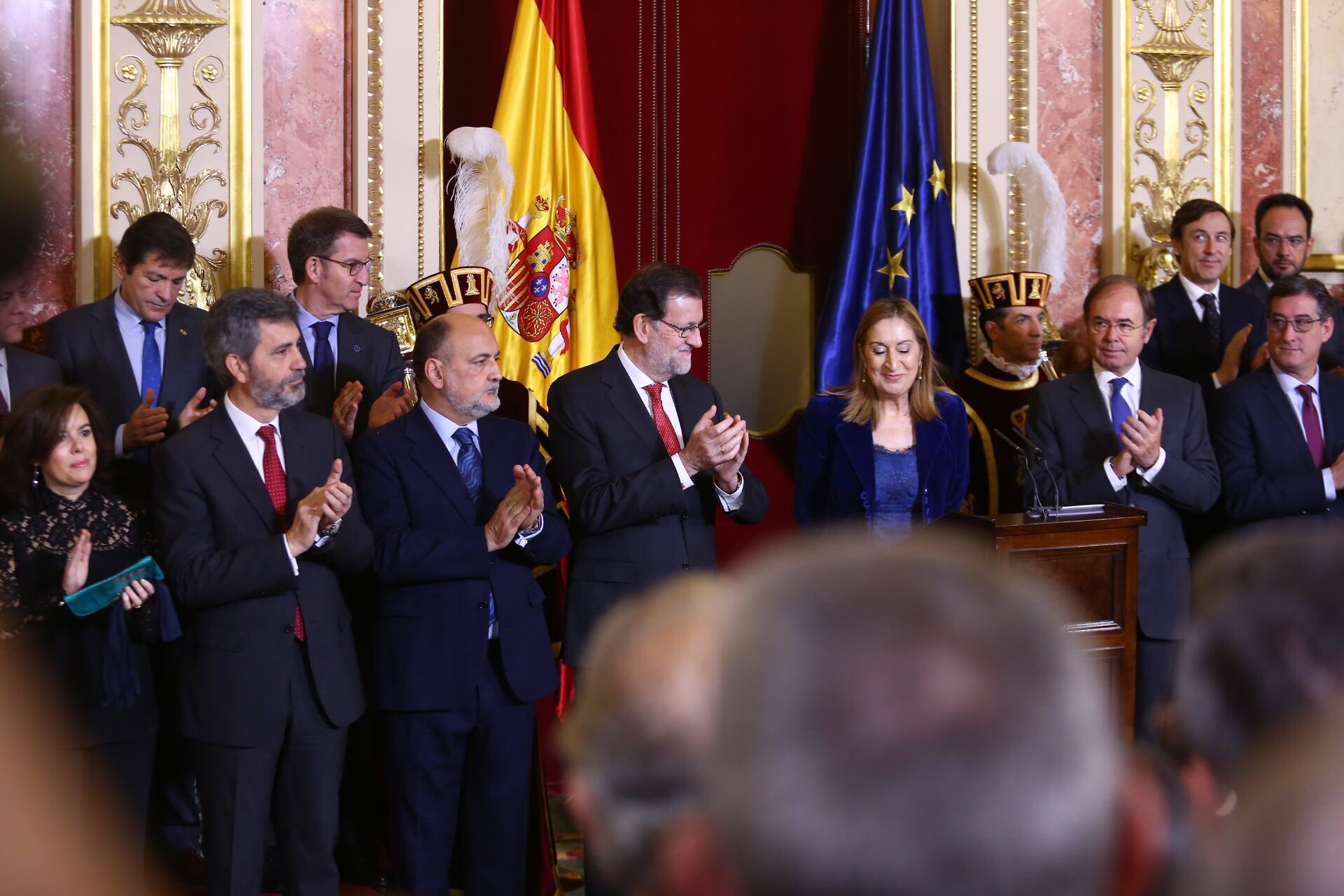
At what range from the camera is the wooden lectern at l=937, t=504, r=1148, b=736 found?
3.71m

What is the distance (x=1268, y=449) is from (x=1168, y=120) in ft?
6.03

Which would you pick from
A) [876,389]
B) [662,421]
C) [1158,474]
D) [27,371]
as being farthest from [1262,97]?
[27,371]

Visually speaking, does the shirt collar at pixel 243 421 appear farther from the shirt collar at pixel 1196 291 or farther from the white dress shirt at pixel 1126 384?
the shirt collar at pixel 1196 291

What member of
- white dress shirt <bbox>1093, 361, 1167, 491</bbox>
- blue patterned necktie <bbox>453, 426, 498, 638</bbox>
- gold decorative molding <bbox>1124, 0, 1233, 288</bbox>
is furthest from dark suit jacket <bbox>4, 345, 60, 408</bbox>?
gold decorative molding <bbox>1124, 0, 1233, 288</bbox>

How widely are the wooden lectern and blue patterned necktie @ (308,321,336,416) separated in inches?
76.8

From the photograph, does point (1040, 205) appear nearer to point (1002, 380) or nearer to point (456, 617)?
point (1002, 380)

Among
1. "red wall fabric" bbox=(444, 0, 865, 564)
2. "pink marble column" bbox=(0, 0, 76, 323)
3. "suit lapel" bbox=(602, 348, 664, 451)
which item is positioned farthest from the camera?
"red wall fabric" bbox=(444, 0, 865, 564)

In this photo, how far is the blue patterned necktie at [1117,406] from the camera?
14.3 feet

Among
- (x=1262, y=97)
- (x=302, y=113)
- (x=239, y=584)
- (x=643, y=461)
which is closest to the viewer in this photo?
(x=239, y=584)

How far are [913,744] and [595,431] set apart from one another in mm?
3276

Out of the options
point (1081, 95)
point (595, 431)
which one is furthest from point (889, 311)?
point (1081, 95)

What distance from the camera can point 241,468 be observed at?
3498 millimetres

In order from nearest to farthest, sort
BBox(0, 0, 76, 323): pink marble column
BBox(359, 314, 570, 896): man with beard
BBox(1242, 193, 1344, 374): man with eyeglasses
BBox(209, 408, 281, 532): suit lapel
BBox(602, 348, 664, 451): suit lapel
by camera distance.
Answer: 1. BBox(209, 408, 281, 532): suit lapel
2. BBox(359, 314, 570, 896): man with beard
3. BBox(602, 348, 664, 451): suit lapel
4. BBox(0, 0, 76, 323): pink marble column
5. BBox(1242, 193, 1344, 374): man with eyeglasses

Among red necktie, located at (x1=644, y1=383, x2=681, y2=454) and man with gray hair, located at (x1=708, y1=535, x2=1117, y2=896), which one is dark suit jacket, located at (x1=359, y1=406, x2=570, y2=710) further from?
man with gray hair, located at (x1=708, y1=535, x2=1117, y2=896)
